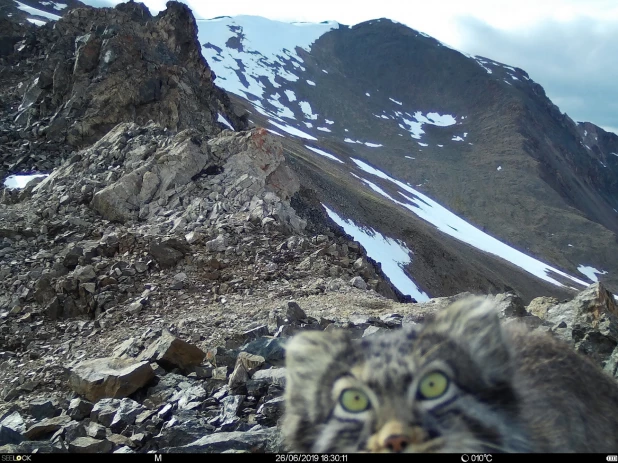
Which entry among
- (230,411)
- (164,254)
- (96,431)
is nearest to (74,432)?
(96,431)

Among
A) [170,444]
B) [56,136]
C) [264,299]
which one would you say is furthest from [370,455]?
[56,136]

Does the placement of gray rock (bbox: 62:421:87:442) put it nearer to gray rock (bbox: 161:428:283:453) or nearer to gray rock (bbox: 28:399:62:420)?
gray rock (bbox: 161:428:283:453)

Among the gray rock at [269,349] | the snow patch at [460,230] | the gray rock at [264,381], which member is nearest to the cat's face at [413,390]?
the gray rock at [264,381]

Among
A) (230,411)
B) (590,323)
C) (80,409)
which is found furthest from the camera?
(590,323)

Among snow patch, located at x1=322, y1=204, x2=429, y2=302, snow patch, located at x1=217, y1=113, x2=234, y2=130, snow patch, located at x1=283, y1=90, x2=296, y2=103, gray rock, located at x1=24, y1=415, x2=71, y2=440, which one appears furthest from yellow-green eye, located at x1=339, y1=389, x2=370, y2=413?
snow patch, located at x1=283, y1=90, x2=296, y2=103

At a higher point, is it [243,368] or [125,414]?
[243,368]

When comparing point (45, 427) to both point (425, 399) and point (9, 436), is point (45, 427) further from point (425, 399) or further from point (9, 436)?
point (425, 399)

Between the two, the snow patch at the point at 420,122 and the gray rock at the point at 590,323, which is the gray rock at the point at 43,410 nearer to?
the gray rock at the point at 590,323

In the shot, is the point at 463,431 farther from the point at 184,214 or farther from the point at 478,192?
the point at 478,192
